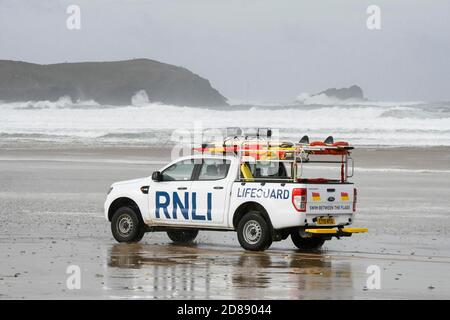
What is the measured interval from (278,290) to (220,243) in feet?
20.7

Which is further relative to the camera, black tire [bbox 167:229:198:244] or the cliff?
the cliff

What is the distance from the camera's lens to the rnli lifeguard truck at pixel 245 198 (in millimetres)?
18156

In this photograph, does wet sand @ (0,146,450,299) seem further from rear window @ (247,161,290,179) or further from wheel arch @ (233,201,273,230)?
rear window @ (247,161,290,179)

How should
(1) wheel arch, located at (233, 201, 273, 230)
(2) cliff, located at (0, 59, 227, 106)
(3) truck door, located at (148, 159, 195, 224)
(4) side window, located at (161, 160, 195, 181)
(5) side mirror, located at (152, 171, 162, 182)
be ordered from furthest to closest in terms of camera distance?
1. (2) cliff, located at (0, 59, 227, 106)
2. (5) side mirror, located at (152, 171, 162, 182)
3. (4) side window, located at (161, 160, 195, 181)
4. (3) truck door, located at (148, 159, 195, 224)
5. (1) wheel arch, located at (233, 201, 273, 230)

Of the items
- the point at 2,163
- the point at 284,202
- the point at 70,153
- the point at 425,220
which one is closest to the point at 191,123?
the point at 70,153

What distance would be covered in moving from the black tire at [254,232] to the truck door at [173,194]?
1179 millimetres

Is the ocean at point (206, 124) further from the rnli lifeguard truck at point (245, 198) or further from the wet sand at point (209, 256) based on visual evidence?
the rnli lifeguard truck at point (245, 198)

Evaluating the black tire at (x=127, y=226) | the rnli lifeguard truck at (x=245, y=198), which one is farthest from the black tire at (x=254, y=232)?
the black tire at (x=127, y=226)

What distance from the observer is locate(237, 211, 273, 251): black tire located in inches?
717

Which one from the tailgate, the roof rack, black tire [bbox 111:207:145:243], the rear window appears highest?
the roof rack

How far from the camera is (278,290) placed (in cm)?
1366

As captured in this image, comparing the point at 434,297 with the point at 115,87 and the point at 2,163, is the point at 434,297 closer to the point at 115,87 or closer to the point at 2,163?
the point at 2,163

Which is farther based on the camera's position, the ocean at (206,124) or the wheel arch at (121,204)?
the ocean at (206,124)

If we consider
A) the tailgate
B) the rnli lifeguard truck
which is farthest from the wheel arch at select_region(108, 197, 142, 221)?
the tailgate
